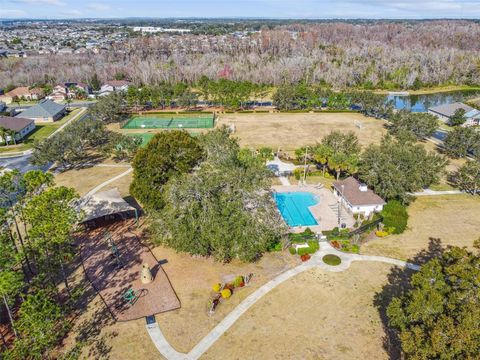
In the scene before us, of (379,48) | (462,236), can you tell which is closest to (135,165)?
(462,236)

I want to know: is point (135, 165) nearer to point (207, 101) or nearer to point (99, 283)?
point (99, 283)

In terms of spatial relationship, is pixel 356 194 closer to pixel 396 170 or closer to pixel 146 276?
pixel 396 170

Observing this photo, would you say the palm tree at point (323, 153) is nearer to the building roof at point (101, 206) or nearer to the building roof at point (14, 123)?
the building roof at point (101, 206)

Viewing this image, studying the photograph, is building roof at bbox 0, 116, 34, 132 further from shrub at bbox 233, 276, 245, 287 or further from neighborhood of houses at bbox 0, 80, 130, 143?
shrub at bbox 233, 276, 245, 287

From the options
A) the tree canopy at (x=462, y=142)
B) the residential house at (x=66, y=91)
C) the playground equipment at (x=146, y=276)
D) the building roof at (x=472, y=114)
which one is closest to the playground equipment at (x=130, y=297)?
the playground equipment at (x=146, y=276)

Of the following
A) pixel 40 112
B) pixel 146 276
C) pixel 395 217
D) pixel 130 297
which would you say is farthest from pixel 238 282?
pixel 40 112

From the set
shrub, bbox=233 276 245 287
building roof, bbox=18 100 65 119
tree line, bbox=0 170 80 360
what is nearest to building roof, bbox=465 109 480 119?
shrub, bbox=233 276 245 287
